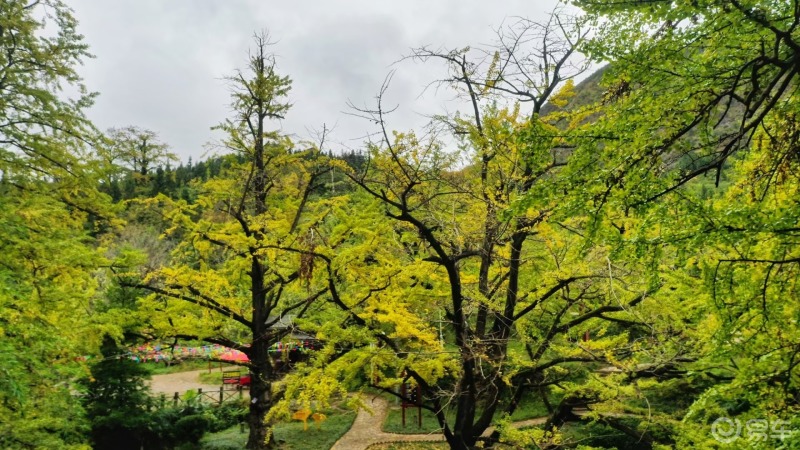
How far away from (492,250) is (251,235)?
456cm

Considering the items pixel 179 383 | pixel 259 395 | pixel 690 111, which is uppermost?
pixel 690 111

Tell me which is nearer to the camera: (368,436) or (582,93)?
(368,436)

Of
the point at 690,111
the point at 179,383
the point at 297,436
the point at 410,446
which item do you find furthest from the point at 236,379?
the point at 690,111

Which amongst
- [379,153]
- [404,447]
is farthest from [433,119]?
[404,447]

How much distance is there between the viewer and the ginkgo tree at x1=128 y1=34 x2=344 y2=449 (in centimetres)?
898

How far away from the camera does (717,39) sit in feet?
10.7

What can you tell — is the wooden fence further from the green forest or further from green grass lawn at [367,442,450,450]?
green grass lawn at [367,442,450,450]

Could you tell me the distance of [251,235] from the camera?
8.95 meters

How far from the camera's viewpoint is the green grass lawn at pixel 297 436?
1238cm

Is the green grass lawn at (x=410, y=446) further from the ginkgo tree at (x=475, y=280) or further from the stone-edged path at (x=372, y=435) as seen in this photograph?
the ginkgo tree at (x=475, y=280)

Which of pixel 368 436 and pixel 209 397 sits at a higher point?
pixel 209 397

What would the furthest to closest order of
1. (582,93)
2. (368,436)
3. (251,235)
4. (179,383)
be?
(582,93) < (179,383) < (368,436) < (251,235)

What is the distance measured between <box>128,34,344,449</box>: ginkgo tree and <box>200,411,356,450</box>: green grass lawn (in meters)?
2.37

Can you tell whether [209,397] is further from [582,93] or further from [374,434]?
[582,93]
